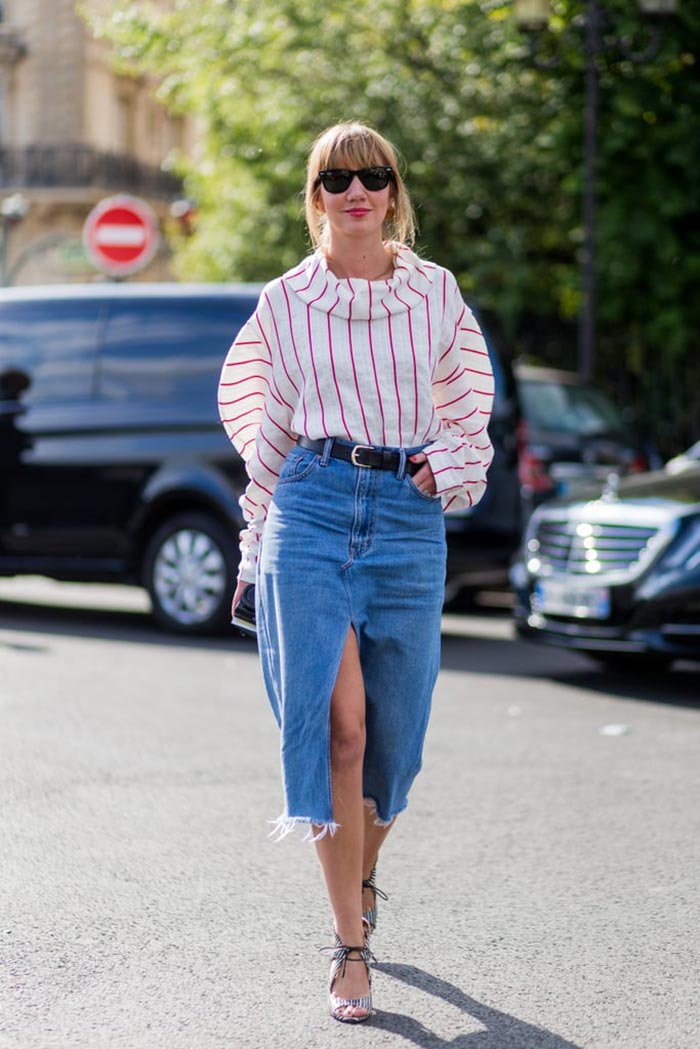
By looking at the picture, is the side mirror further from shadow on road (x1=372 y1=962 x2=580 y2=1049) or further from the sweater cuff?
shadow on road (x1=372 y1=962 x2=580 y2=1049)

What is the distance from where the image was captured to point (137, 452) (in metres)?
11.2

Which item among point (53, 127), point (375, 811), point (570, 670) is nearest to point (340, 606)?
point (375, 811)

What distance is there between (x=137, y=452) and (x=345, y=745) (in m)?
7.31

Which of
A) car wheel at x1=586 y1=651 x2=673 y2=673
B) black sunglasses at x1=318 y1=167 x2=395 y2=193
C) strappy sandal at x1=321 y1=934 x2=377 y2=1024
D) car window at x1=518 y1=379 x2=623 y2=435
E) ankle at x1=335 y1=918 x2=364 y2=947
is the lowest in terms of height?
car wheel at x1=586 y1=651 x2=673 y2=673

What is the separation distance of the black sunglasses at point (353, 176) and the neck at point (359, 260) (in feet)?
0.38

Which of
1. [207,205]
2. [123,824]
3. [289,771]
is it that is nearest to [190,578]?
[123,824]

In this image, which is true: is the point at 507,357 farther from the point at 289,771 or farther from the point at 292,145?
the point at 292,145

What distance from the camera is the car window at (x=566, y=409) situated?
44.8 feet

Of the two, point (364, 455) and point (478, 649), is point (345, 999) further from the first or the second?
point (478, 649)

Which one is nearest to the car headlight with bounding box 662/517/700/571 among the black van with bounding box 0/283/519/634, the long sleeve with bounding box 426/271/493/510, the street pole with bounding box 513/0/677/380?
the black van with bounding box 0/283/519/634

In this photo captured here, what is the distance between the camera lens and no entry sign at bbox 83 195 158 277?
54.2 feet

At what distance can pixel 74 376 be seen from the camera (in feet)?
37.6

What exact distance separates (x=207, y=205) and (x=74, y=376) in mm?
13314

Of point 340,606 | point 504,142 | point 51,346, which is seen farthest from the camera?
point 504,142
